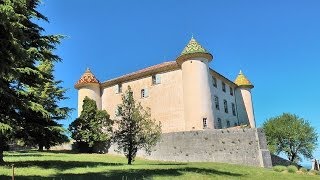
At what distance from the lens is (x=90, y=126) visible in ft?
148

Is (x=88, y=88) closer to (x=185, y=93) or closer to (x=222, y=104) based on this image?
(x=185, y=93)

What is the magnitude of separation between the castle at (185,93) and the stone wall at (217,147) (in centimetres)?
424

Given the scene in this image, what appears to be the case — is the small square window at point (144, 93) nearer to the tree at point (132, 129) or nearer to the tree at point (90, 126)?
the tree at point (90, 126)

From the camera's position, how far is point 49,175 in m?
18.5

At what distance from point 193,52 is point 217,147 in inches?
431

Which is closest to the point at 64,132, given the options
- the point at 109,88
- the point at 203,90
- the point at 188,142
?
the point at 188,142

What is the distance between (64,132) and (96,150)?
2106cm

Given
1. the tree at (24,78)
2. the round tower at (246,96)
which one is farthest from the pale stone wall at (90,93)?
the tree at (24,78)

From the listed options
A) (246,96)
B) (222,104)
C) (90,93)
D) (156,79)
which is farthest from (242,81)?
(90,93)

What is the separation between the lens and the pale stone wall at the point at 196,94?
4144 centimetres

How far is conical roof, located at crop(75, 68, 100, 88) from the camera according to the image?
50.2m

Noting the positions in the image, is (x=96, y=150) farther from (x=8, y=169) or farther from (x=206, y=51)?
(x=8, y=169)

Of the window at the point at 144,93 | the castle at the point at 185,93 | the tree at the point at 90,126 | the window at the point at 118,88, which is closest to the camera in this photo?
the castle at the point at 185,93

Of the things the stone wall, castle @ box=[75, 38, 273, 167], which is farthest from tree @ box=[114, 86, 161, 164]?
the stone wall
